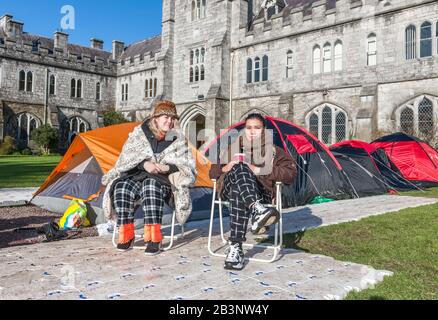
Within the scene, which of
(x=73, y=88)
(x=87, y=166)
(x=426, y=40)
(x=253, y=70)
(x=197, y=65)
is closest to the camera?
(x=87, y=166)

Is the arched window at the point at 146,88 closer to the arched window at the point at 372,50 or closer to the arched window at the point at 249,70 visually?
the arched window at the point at 249,70

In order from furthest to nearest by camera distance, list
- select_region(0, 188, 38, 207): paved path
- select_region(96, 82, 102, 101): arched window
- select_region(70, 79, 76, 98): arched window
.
→ 1. select_region(96, 82, 102, 101): arched window
2. select_region(70, 79, 76, 98): arched window
3. select_region(0, 188, 38, 207): paved path

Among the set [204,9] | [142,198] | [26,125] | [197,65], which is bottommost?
[142,198]

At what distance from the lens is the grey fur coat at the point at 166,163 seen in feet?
13.0

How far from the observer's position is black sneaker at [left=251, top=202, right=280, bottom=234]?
3.38 metres

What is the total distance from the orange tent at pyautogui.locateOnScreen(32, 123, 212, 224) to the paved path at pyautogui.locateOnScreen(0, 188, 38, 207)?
1.10 feet

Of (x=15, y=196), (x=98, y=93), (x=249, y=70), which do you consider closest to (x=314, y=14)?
(x=249, y=70)

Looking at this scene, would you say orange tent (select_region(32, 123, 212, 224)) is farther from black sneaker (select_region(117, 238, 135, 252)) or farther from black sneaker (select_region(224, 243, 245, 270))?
black sneaker (select_region(224, 243, 245, 270))

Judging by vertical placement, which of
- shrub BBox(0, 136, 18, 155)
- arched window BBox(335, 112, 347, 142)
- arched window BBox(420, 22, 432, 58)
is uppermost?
arched window BBox(420, 22, 432, 58)

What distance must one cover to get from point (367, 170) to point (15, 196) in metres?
8.36

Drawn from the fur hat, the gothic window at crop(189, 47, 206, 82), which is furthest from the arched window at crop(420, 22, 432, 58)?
the fur hat

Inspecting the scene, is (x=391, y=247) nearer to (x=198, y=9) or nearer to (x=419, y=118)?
(x=419, y=118)

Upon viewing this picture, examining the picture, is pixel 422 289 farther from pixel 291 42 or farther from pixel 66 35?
pixel 66 35

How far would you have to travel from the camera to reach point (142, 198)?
3791 millimetres
